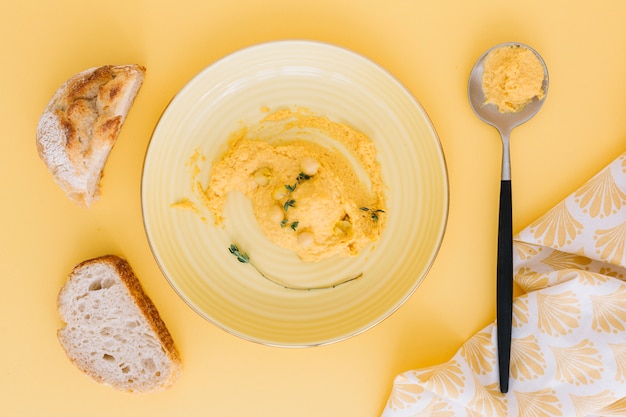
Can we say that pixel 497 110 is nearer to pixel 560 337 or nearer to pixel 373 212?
pixel 373 212

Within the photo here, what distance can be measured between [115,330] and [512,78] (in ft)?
6.28

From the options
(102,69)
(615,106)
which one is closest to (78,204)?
(102,69)

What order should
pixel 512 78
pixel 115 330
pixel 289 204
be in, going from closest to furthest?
pixel 289 204, pixel 512 78, pixel 115 330

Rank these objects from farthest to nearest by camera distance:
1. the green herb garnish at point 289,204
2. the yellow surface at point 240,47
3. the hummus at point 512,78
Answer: the yellow surface at point 240,47 → the hummus at point 512,78 → the green herb garnish at point 289,204

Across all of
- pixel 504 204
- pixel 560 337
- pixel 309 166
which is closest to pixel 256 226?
pixel 309 166

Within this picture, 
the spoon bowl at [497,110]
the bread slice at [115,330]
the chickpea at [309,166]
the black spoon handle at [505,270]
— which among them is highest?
the spoon bowl at [497,110]

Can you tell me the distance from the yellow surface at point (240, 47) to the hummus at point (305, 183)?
1.11 feet

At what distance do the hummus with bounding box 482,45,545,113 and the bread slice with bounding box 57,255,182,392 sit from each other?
164cm

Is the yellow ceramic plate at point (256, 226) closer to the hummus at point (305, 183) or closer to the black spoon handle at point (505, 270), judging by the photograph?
the hummus at point (305, 183)

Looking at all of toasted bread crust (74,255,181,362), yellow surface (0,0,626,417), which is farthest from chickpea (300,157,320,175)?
toasted bread crust (74,255,181,362)

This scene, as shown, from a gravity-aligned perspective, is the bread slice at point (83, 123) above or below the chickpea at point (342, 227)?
above

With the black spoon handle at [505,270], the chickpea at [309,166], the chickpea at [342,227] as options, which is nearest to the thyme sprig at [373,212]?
the chickpea at [342,227]

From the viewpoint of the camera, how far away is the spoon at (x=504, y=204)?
1.90 meters

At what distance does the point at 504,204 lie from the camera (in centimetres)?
190
